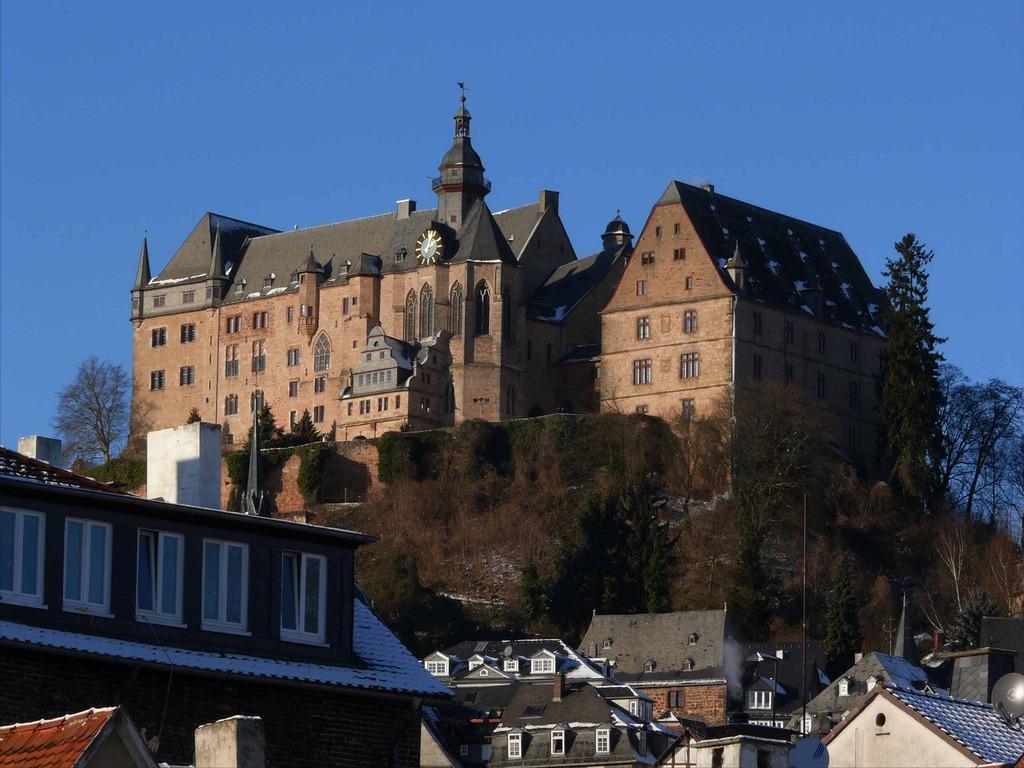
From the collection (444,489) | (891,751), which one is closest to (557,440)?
(444,489)

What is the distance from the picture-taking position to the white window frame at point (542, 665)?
323 feet

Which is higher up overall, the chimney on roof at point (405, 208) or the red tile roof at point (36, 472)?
the chimney on roof at point (405, 208)

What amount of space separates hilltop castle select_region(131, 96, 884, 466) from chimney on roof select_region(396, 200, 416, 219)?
208 mm

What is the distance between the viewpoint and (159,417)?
14425cm

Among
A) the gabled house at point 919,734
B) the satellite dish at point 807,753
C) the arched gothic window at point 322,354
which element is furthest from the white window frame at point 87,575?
the arched gothic window at point 322,354

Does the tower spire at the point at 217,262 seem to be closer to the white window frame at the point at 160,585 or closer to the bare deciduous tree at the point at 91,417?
the bare deciduous tree at the point at 91,417

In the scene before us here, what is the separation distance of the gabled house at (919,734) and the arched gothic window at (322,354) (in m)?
108

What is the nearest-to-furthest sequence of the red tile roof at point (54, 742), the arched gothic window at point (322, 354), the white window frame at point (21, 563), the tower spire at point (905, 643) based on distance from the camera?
1. the red tile roof at point (54, 742)
2. the white window frame at point (21, 563)
3. the tower spire at point (905, 643)
4. the arched gothic window at point (322, 354)

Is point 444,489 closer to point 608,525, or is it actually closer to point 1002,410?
point 608,525

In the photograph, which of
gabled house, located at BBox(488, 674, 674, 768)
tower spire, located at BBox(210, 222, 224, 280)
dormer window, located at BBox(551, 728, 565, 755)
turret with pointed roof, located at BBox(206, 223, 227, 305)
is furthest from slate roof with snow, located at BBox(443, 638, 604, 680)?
tower spire, located at BBox(210, 222, 224, 280)

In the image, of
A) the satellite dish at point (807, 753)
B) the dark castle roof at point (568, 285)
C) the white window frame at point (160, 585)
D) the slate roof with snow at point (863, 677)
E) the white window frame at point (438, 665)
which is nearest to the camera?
the satellite dish at point (807, 753)

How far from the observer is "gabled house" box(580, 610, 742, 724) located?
101125 millimetres

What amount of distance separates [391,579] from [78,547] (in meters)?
83.4

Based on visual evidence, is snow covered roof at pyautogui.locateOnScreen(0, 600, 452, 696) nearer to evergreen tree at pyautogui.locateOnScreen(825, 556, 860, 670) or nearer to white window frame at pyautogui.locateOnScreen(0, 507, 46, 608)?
white window frame at pyautogui.locateOnScreen(0, 507, 46, 608)
